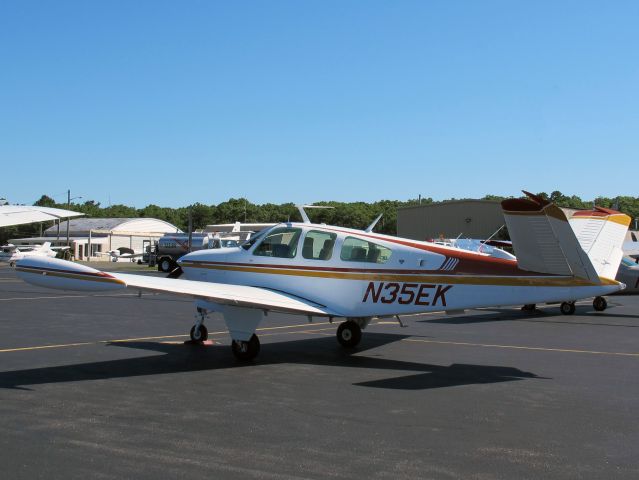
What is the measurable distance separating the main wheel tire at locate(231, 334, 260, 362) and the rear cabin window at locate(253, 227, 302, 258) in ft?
5.77

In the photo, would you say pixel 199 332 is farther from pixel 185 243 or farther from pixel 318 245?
pixel 185 243

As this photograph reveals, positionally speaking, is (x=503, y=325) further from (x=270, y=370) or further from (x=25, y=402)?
(x=25, y=402)

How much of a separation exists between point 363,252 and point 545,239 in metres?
3.35

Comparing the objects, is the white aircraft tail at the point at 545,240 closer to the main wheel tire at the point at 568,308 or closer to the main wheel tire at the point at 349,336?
the main wheel tire at the point at 349,336

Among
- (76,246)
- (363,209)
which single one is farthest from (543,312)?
(363,209)

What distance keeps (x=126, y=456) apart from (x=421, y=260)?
22.3 feet

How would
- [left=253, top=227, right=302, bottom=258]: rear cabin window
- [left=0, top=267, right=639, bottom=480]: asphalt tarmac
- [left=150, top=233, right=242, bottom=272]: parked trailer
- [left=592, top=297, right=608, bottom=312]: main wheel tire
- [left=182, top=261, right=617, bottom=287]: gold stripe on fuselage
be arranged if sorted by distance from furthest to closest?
[left=150, top=233, right=242, bottom=272]: parked trailer → [left=592, top=297, right=608, bottom=312]: main wheel tire → [left=253, top=227, right=302, bottom=258]: rear cabin window → [left=182, top=261, right=617, bottom=287]: gold stripe on fuselage → [left=0, top=267, right=639, bottom=480]: asphalt tarmac

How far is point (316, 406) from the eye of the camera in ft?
27.2

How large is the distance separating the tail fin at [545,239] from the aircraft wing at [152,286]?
11.7 feet

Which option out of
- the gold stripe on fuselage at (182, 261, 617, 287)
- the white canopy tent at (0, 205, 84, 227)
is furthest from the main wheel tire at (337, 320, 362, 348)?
the white canopy tent at (0, 205, 84, 227)

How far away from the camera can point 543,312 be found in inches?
887

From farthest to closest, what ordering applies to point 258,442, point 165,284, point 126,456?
point 165,284 < point 258,442 < point 126,456

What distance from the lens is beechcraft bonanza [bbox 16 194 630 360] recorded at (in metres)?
9.95

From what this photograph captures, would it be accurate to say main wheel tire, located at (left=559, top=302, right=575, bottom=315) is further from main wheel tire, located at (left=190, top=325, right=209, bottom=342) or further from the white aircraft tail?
main wheel tire, located at (left=190, top=325, right=209, bottom=342)
